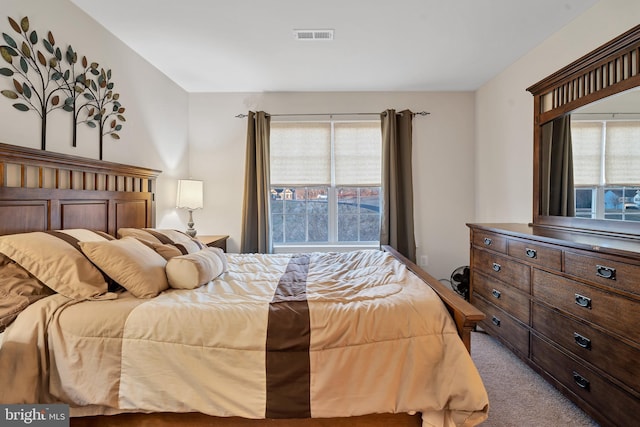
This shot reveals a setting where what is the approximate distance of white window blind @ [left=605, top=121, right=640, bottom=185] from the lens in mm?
1825

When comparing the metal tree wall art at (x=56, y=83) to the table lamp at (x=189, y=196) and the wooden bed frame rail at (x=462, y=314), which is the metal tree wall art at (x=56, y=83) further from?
the wooden bed frame rail at (x=462, y=314)

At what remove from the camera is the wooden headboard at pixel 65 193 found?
5.50 ft

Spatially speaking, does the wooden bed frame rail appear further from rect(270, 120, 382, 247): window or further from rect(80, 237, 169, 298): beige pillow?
rect(270, 120, 382, 247): window

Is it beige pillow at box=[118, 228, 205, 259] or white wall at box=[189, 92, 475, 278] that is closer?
beige pillow at box=[118, 228, 205, 259]

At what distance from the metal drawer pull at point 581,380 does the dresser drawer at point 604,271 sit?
529mm

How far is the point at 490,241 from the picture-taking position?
2512 mm

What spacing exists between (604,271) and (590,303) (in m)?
0.20

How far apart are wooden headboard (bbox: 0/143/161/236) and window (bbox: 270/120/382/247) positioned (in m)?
1.59

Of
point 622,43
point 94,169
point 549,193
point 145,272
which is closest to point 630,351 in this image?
point 549,193

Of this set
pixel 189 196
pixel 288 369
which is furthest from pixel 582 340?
pixel 189 196

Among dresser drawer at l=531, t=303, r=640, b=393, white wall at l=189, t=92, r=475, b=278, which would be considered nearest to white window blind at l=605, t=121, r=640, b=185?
dresser drawer at l=531, t=303, r=640, b=393

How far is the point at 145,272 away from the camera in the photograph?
1.63 meters

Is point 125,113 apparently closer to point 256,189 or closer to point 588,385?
point 256,189

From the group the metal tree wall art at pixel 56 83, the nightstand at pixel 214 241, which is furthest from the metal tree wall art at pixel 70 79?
the nightstand at pixel 214 241
